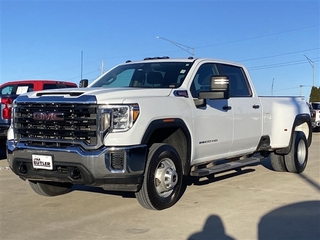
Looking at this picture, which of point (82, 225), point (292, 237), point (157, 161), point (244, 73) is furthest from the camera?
point (244, 73)

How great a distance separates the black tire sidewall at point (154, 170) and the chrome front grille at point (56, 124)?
2.60 ft

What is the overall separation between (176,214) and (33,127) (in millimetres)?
2075

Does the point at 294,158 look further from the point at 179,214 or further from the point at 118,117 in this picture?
the point at 118,117

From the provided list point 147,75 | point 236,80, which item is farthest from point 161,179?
point 236,80

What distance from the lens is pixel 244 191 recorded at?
7.29 m

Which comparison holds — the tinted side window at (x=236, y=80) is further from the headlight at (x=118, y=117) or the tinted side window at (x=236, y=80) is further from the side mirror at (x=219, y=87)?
the headlight at (x=118, y=117)

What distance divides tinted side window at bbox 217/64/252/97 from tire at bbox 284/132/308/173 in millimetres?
1707

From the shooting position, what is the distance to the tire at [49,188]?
6715 millimetres

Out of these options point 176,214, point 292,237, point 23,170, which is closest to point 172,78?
point 176,214

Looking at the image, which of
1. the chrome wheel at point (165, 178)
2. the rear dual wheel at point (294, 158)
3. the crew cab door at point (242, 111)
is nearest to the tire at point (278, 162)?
the rear dual wheel at point (294, 158)

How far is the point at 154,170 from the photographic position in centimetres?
575

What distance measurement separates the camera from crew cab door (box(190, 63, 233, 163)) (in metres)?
6.56

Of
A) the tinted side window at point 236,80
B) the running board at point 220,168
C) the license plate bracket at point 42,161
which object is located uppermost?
the tinted side window at point 236,80

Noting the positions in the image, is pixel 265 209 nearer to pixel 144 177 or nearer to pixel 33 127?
pixel 144 177
